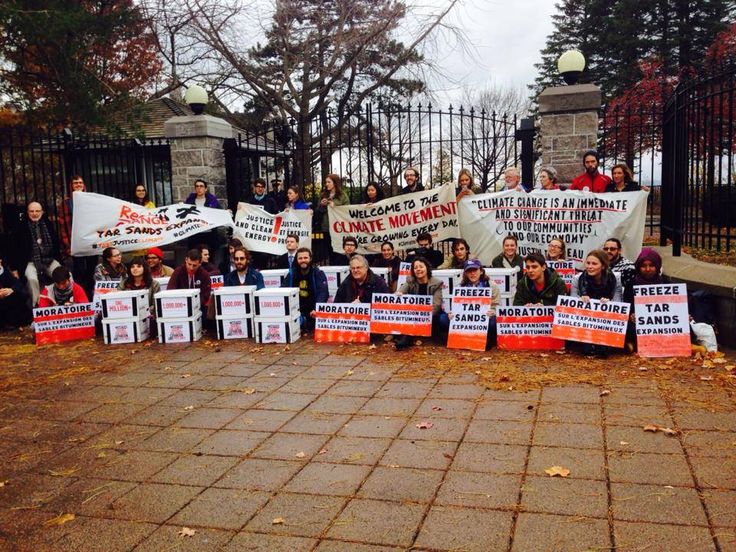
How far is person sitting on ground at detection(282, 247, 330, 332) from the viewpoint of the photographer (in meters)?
9.01

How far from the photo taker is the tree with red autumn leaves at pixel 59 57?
14.9m

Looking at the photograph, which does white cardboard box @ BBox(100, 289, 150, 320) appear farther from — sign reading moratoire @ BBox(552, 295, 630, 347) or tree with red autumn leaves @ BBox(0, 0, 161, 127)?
tree with red autumn leaves @ BBox(0, 0, 161, 127)

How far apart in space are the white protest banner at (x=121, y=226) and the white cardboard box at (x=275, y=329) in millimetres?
2940

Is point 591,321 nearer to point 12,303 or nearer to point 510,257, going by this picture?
point 510,257

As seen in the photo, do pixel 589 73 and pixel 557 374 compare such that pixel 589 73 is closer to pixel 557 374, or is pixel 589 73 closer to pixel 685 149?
pixel 685 149

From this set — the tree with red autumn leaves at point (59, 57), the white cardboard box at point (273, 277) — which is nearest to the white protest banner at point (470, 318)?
A: the white cardboard box at point (273, 277)

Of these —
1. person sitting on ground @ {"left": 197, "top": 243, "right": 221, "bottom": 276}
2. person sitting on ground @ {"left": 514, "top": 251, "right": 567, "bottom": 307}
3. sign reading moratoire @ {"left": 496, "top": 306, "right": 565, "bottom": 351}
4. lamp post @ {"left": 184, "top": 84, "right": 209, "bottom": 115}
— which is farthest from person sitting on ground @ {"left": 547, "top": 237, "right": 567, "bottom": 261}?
lamp post @ {"left": 184, "top": 84, "right": 209, "bottom": 115}

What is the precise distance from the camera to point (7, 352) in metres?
8.35

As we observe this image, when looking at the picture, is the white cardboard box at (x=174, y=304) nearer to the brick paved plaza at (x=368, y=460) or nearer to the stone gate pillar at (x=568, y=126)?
the brick paved plaza at (x=368, y=460)

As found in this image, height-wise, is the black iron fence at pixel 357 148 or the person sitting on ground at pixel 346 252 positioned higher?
the black iron fence at pixel 357 148

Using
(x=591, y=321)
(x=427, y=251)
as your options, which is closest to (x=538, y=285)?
(x=591, y=321)

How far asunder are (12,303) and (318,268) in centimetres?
476

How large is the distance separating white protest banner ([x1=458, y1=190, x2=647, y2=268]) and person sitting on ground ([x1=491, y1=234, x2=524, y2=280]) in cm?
44

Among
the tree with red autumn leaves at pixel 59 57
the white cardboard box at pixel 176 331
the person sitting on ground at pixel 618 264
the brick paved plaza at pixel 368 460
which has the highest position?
the tree with red autumn leaves at pixel 59 57
